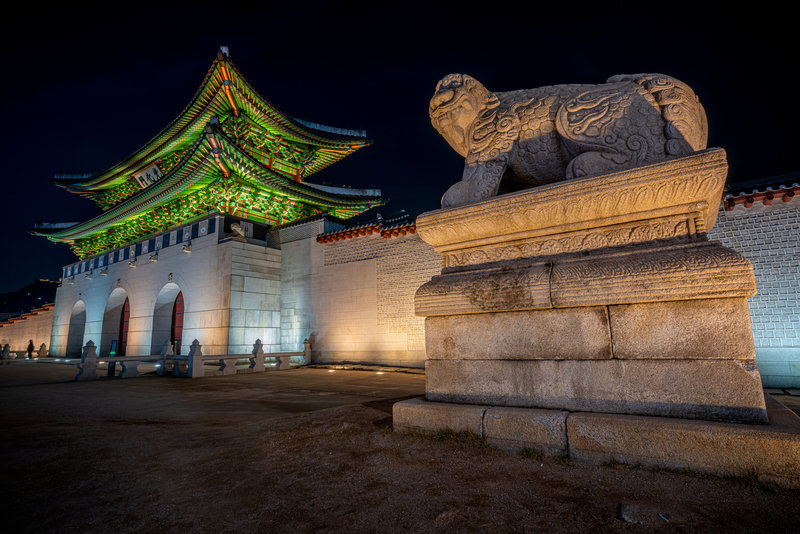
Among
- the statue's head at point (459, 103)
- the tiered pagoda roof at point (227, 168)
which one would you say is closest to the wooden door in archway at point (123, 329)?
the tiered pagoda roof at point (227, 168)

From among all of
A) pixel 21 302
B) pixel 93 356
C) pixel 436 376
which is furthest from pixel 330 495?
pixel 21 302

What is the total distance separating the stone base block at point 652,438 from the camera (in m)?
1.56

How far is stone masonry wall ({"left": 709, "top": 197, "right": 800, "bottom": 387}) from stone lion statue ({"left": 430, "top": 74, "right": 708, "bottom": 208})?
6131 mm

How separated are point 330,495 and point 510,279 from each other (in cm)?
158

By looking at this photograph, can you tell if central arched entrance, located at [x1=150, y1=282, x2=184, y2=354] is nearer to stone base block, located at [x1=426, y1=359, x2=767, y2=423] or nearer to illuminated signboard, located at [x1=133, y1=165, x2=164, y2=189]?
illuminated signboard, located at [x1=133, y1=165, x2=164, y2=189]

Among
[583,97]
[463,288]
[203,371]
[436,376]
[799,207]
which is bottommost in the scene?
[203,371]

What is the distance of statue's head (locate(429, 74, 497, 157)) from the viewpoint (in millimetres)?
2941

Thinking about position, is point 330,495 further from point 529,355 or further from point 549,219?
point 549,219

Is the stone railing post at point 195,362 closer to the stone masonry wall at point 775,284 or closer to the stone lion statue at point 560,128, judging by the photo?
the stone lion statue at point 560,128

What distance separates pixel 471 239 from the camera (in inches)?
108

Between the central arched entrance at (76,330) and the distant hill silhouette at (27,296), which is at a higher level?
the distant hill silhouette at (27,296)

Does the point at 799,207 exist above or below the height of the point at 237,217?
below

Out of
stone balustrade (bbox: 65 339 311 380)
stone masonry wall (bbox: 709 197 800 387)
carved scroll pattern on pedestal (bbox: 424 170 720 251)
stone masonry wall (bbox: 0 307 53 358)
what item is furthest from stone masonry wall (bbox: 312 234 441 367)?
stone masonry wall (bbox: 0 307 53 358)

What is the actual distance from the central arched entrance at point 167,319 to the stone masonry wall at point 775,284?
16461 mm
